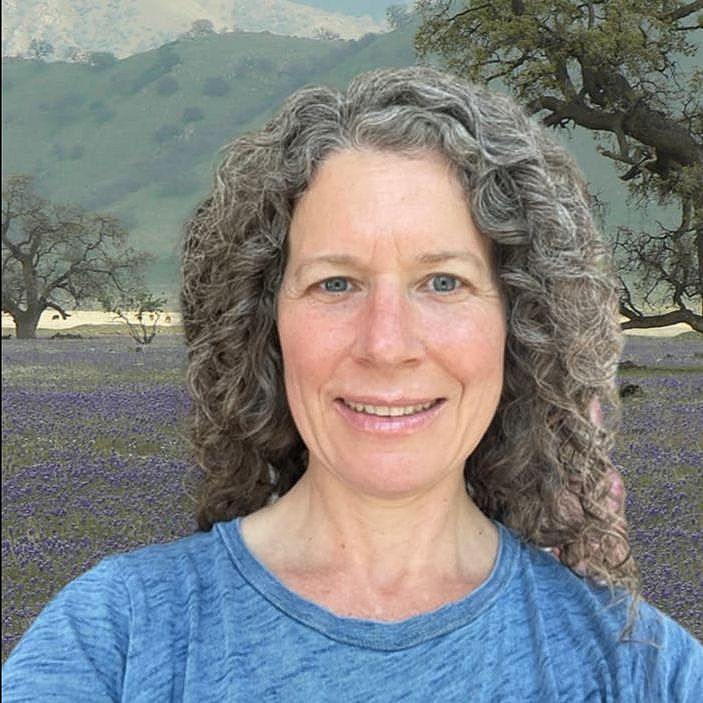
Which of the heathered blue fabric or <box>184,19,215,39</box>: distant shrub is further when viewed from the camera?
<box>184,19,215,39</box>: distant shrub

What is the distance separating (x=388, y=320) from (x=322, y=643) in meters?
0.36

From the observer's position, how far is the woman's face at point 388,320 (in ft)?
4.02

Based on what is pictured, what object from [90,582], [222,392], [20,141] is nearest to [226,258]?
[222,392]

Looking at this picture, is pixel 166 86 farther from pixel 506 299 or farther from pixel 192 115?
pixel 506 299

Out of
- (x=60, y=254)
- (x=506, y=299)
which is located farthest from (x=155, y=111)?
(x=506, y=299)

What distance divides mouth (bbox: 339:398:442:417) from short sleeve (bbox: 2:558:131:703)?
32cm

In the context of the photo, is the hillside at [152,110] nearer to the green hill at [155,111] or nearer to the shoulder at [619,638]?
the green hill at [155,111]

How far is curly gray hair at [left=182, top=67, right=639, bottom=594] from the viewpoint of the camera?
127cm

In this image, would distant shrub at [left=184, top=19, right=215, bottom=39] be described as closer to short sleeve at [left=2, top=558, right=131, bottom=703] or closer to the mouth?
the mouth

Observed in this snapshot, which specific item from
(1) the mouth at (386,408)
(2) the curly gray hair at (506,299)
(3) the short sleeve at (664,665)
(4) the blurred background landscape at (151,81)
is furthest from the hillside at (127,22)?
(3) the short sleeve at (664,665)

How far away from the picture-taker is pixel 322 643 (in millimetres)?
1270

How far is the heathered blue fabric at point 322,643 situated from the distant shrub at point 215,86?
4337 mm

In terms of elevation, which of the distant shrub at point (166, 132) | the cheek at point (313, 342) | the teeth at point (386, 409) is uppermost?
the distant shrub at point (166, 132)

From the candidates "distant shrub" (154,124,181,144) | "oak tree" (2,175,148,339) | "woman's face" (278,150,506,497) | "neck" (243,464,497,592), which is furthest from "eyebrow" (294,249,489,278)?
"distant shrub" (154,124,181,144)
